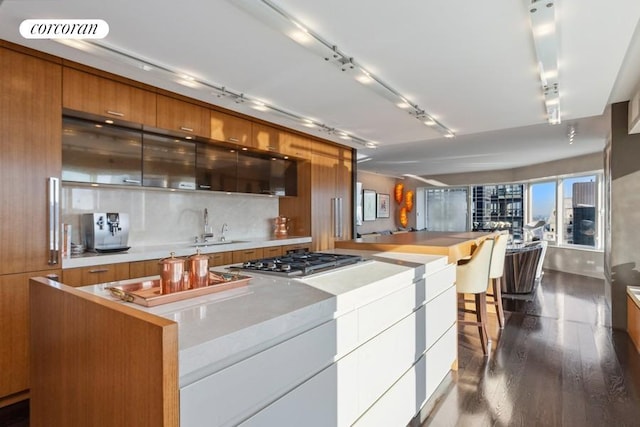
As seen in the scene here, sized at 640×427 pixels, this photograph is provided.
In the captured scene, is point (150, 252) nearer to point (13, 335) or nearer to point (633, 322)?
point (13, 335)

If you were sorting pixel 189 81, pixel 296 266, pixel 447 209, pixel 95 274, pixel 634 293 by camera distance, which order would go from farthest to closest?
pixel 447 209 → pixel 634 293 → pixel 189 81 → pixel 95 274 → pixel 296 266

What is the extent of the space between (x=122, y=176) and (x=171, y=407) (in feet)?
9.27

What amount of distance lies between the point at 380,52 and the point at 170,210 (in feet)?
8.87

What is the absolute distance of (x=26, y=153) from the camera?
2418 millimetres

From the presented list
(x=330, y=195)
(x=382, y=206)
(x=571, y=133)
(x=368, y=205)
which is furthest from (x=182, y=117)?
(x=382, y=206)

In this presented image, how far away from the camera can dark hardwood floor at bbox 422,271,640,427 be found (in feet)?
7.36

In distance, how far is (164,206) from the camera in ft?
12.4

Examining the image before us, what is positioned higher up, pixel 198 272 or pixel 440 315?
pixel 198 272

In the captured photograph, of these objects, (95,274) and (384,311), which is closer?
(384,311)

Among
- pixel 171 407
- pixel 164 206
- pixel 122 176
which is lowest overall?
pixel 171 407

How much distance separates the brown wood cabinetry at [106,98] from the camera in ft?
8.73

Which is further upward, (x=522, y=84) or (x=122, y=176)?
→ (x=522, y=84)

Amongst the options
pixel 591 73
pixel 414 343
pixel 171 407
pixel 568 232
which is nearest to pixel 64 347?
pixel 171 407

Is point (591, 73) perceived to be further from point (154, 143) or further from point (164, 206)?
point (164, 206)
